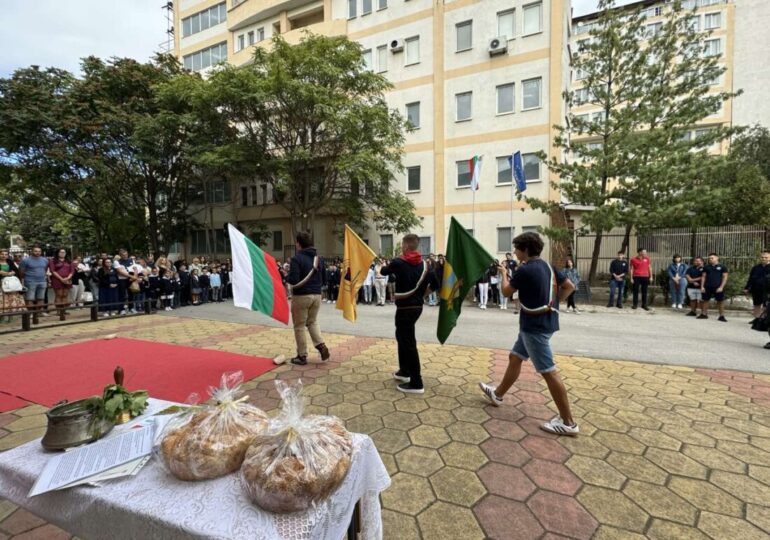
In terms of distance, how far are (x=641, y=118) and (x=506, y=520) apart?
16.1 meters

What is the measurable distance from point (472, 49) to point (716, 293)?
16.6 meters

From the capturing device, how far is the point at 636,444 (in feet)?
11.3

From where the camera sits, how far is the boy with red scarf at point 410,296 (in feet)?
15.6

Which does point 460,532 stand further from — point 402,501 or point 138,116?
point 138,116

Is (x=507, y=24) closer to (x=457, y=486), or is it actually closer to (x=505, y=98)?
(x=505, y=98)

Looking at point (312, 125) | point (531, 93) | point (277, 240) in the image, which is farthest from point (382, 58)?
point (277, 240)

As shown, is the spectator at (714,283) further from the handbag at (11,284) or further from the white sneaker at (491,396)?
Answer: the handbag at (11,284)

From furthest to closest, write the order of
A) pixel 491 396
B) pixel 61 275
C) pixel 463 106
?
pixel 463 106 → pixel 61 275 → pixel 491 396

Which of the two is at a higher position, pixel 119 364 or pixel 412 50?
pixel 412 50

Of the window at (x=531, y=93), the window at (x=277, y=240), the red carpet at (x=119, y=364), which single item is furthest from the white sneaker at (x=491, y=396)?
the window at (x=277, y=240)

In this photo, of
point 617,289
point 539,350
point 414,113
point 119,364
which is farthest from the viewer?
point 414,113

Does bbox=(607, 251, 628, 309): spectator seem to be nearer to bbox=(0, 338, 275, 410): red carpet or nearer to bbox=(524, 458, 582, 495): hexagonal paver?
bbox=(524, 458, 582, 495): hexagonal paver

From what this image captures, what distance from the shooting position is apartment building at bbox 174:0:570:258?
18766 millimetres

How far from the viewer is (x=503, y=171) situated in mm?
19719
